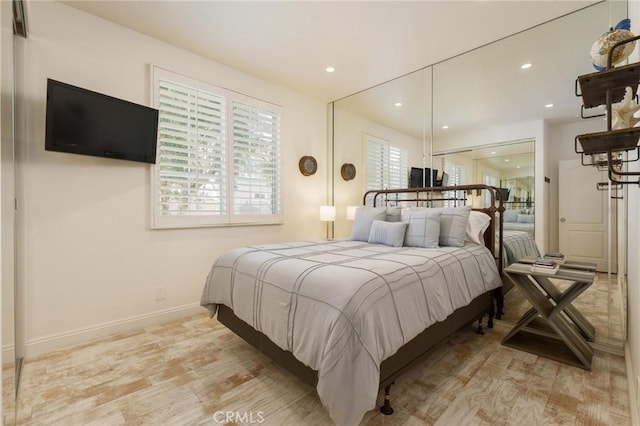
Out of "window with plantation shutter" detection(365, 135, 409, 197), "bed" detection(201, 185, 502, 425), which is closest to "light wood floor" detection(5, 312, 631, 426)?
"bed" detection(201, 185, 502, 425)

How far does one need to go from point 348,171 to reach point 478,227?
2.06 metres

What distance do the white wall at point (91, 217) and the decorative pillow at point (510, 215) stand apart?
3052 millimetres

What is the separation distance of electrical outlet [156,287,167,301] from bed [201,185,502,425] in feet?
2.51

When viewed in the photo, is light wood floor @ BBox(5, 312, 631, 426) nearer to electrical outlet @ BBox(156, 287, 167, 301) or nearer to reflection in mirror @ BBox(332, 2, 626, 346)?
electrical outlet @ BBox(156, 287, 167, 301)

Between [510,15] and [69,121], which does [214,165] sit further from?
[510,15]

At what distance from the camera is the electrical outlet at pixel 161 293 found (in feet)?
9.07

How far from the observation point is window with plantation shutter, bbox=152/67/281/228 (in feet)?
9.21

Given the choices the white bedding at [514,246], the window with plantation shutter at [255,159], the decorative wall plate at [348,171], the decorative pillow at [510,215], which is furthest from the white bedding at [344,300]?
the decorative wall plate at [348,171]

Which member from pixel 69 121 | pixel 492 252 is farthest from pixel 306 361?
pixel 69 121

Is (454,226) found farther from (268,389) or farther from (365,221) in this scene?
(268,389)

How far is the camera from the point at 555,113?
250 centimetres

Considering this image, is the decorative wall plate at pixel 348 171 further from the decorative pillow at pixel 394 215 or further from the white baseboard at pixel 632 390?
the white baseboard at pixel 632 390

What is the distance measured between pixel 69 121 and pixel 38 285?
1307mm

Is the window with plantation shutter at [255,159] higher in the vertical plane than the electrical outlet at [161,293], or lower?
higher
